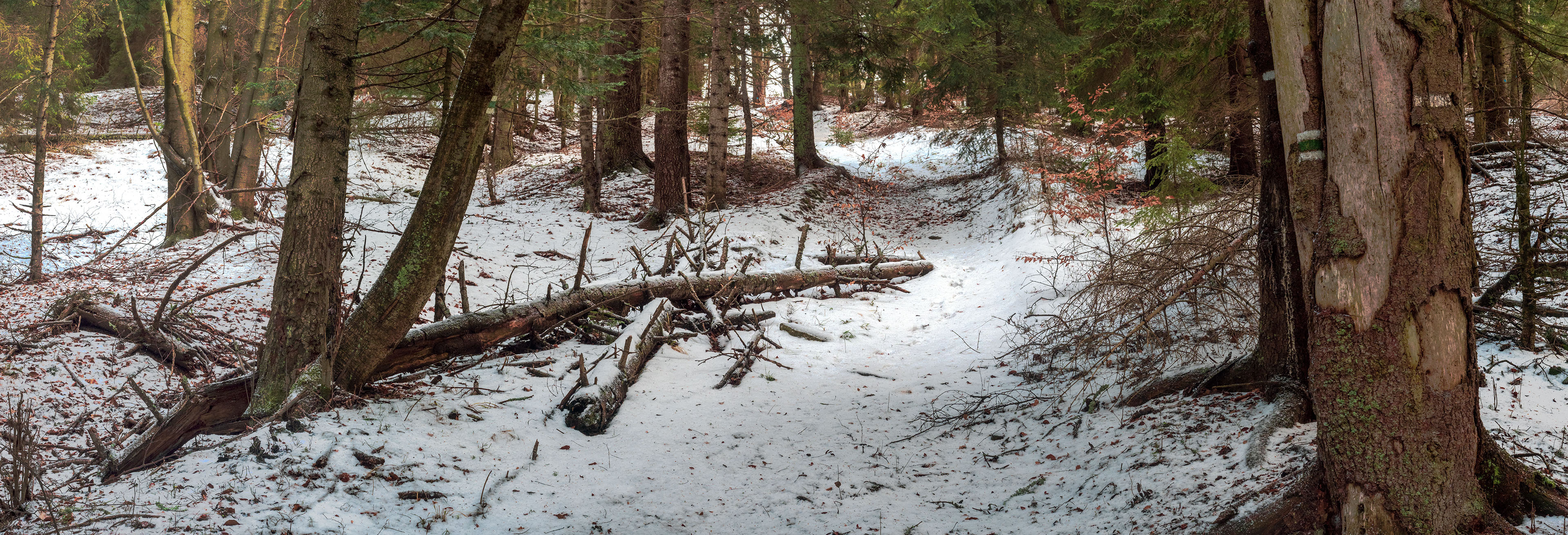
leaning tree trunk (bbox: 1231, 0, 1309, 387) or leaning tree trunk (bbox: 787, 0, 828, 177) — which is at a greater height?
leaning tree trunk (bbox: 787, 0, 828, 177)

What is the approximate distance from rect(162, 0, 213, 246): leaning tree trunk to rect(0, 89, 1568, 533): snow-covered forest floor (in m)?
0.49

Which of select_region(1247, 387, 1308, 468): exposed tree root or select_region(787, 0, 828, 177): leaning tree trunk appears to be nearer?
select_region(1247, 387, 1308, 468): exposed tree root

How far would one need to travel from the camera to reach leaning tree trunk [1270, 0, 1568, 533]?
8.05ft

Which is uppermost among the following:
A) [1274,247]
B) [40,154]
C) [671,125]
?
[671,125]

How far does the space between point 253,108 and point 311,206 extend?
802 centimetres

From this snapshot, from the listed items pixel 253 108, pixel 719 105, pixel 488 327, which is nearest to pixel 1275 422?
pixel 488 327

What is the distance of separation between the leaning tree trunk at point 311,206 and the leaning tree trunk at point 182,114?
676 cm

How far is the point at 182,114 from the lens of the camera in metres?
9.91

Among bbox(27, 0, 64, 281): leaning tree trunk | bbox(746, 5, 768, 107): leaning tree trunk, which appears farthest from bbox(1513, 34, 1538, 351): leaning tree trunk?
bbox(27, 0, 64, 281): leaning tree trunk

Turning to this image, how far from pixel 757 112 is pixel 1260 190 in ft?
77.7

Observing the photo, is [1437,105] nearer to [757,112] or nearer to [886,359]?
[886,359]

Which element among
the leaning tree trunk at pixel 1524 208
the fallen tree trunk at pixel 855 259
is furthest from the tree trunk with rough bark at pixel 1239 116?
the fallen tree trunk at pixel 855 259

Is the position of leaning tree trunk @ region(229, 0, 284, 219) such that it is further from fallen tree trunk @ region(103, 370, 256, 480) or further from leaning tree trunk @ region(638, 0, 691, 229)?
fallen tree trunk @ region(103, 370, 256, 480)

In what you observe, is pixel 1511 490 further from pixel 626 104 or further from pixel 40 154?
pixel 626 104
